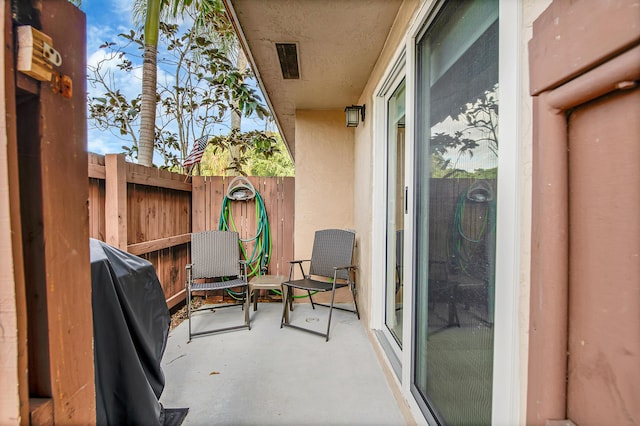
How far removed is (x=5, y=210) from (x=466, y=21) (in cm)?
143

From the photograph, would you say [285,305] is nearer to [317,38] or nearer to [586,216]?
[317,38]

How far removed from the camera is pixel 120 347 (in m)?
1.05

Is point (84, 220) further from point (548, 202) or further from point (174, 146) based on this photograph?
point (174, 146)

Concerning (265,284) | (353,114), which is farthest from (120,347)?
(353,114)

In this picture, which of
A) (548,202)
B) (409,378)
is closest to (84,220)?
(548,202)

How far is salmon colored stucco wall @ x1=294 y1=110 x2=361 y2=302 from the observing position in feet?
12.6

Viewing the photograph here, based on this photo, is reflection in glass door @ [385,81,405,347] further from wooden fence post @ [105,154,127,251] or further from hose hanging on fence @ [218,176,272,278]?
wooden fence post @ [105,154,127,251]

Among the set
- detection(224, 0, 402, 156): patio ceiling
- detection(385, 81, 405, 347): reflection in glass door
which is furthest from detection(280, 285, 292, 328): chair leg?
detection(224, 0, 402, 156): patio ceiling

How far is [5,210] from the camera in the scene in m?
0.49

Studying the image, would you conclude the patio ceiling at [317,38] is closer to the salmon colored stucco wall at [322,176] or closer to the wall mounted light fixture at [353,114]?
the wall mounted light fixture at [353,114]

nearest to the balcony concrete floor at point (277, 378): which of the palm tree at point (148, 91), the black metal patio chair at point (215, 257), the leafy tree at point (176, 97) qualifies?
the black metal patio chair at point (215, 257)

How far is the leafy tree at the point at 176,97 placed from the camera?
517 cm

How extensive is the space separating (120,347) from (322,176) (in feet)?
10.0

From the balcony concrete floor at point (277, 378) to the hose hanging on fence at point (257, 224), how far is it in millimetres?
1046
